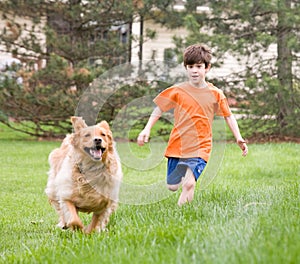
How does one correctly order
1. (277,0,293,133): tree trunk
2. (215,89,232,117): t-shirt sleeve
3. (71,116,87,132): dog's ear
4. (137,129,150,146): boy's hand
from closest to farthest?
(137,129,150,146): boy's hand, (71,116,87,132): dog's ear, (215,89,232,117): t-shirt sleeve, (277,0,293,133): tree trunk

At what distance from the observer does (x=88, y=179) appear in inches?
252

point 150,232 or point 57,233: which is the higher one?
point 150,232

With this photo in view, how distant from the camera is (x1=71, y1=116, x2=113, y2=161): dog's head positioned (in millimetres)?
6203

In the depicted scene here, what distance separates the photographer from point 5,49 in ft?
62.0

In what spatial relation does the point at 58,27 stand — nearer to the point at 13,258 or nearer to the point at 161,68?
the point at 161,68

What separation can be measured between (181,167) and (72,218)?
4.13ft

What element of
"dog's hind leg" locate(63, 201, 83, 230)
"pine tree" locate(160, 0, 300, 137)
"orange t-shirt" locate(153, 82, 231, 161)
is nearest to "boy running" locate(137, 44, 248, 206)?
"orange t-shirt" locate(153, 82, 231, 161)

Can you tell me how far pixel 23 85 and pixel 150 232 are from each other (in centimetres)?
1423

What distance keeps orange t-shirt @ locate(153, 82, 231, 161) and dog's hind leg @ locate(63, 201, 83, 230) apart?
114 centimetres

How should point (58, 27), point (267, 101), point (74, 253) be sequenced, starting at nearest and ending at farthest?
point (74, 253) → point (267, 101) → point (58, 27)

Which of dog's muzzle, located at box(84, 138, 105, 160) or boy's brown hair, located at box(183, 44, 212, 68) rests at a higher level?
boy's brown hair, located at box(183, 44, 212, 68)

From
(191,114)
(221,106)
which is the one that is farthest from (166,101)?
(221,106)

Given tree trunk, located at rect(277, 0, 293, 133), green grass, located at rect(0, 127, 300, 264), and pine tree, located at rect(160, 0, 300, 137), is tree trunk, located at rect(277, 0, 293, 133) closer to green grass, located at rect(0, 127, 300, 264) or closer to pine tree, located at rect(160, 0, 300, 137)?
pine tree, located at rect(160, 0, 300, 137)

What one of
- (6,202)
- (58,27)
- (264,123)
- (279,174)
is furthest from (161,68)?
(58,27)
